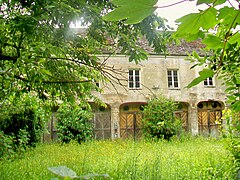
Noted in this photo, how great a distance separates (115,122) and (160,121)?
9.25 ft

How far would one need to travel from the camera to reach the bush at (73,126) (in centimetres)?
1279

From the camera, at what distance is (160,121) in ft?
44.5

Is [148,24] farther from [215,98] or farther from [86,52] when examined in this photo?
[215,98]

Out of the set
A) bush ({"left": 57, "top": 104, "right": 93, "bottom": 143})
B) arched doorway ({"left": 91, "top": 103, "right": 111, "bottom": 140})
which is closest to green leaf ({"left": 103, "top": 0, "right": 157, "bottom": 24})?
bush ({"left": 57, "top": 104, "right": 93, "bottom": 143})

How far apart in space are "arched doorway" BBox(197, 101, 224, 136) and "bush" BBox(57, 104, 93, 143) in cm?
745

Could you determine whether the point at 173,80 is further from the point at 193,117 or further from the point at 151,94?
the point at 193,117

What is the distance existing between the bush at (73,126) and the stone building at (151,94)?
5.60 ft

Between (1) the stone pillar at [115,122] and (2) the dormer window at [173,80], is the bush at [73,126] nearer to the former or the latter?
(1) the stone pillar at [115,122]

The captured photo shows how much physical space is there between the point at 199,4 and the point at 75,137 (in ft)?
42.7

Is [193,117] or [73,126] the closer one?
[73,126]

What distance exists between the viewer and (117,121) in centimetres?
1491

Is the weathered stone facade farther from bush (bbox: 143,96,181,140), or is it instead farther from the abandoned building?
bush (bbox: 143,96,181,140)

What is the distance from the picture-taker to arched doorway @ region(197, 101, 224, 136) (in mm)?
16109

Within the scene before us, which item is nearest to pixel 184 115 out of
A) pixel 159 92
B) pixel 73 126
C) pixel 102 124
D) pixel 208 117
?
pixel 208 117
